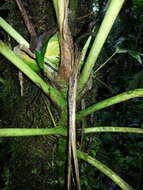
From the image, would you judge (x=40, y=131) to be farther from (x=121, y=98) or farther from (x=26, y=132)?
(x=121, y=98)

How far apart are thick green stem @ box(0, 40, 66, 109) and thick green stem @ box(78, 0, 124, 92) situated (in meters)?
0.07

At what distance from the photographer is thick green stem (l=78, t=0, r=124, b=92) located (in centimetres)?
54

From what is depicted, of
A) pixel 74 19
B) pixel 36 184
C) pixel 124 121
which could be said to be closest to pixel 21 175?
pixel 36 184

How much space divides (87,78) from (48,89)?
12cm

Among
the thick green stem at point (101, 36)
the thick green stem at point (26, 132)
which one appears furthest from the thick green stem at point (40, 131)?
the thick green stem at point (101, 36)

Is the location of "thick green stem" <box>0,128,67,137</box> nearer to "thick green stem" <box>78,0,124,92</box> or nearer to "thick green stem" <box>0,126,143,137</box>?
"thick green stem" <box>0,126,143,137</box>

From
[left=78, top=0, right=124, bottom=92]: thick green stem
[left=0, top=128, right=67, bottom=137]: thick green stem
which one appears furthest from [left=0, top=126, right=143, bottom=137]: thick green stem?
[left=78, top=0, right=124, bottom=92]: thick green stem

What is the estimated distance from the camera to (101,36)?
0.58 metres

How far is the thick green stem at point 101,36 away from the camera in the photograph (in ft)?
1.79

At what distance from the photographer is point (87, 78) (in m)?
0.65

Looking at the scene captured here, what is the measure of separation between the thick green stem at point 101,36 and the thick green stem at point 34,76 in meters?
0.07

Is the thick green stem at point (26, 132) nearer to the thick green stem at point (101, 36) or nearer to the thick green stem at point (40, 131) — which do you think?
the thick green stem at point (40, 131)

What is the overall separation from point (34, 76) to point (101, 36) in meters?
0.22

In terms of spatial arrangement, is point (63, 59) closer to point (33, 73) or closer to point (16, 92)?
point (33, 73)
